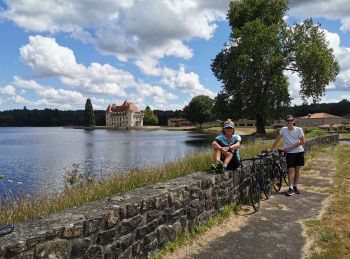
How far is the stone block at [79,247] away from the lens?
4.18 meters

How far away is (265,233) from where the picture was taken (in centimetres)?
661

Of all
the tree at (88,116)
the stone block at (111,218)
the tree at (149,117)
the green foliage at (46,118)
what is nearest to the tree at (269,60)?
the stone block at (111,218)

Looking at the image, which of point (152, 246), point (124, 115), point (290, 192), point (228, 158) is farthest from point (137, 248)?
point (124, 115)

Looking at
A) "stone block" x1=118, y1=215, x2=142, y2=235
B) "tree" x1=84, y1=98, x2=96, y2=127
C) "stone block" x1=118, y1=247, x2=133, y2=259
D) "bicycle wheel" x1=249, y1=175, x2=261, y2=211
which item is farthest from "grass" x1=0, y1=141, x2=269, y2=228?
"tree" x1=84, y1=98, x2=96, y2=127

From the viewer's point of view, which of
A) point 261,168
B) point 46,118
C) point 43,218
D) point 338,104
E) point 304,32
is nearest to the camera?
point 43,218

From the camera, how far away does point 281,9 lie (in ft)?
121

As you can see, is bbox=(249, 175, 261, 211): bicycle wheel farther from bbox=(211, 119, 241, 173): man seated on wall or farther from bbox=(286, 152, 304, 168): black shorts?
bbox=(286, 152, 304, 168): black shorts

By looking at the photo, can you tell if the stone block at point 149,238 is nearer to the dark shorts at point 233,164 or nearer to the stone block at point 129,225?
the stone block at point 129,225

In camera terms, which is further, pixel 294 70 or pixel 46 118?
pixel 46 118

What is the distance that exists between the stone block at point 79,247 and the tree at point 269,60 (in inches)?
1171

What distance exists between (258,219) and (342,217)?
1.62 meters

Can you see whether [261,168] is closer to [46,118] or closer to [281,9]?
[281,9]

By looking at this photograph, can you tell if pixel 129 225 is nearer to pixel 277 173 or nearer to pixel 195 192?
pixel 195 192

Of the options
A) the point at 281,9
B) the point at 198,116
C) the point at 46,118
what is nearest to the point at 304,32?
the point at 281,9
